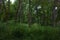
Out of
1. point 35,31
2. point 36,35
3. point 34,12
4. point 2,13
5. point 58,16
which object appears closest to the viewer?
point 36,35

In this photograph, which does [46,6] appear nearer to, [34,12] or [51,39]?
[34,12]

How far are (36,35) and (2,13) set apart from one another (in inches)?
241

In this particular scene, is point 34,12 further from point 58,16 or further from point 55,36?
A: point 55,36

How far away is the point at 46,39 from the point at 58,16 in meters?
12.1

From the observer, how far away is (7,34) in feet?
33.6

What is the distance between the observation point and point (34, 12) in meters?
23.9

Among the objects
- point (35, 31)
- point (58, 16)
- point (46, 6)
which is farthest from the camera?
point (58, 16)

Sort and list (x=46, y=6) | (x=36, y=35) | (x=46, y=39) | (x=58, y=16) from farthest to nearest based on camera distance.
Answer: (x=58, y=16) < (x=46, y=6) < (x=36, y=35) < (x=46, y=39)

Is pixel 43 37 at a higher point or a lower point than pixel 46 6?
lower

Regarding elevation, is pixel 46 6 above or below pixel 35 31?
above

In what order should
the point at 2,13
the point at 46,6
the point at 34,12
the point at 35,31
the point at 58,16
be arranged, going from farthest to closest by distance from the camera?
the point at 34,12 → the point at 58,16 → the point at 46,6 → the point at 2,13 → the point at 35,31

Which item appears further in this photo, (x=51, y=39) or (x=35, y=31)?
(x=35, y=31)

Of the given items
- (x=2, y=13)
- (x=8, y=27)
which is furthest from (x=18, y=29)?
(x=2, y=13)

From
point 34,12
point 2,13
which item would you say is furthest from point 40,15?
point 2,13
